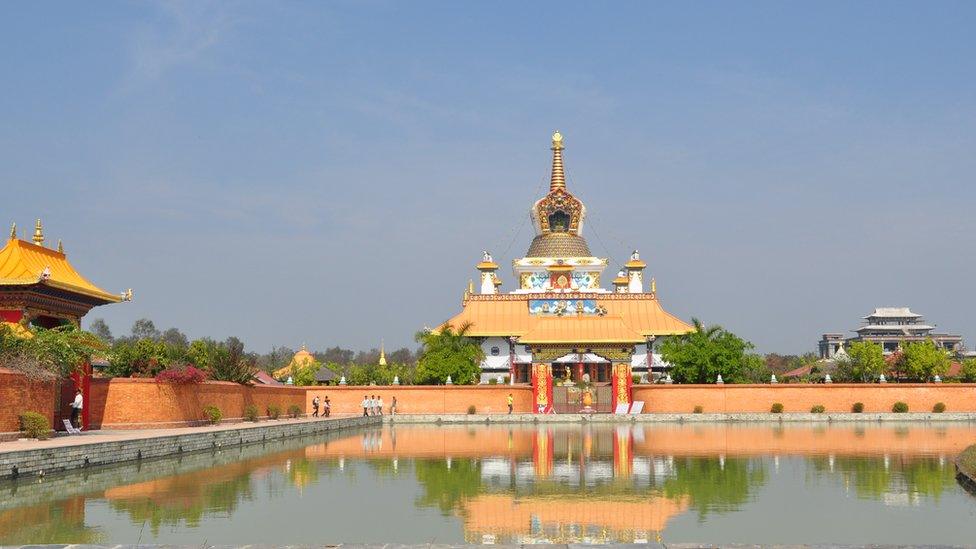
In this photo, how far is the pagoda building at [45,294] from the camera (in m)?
26.0

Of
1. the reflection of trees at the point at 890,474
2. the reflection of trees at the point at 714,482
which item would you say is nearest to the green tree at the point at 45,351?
the reflection of trees at the point at 714,482

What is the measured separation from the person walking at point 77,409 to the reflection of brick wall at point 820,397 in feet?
84.4

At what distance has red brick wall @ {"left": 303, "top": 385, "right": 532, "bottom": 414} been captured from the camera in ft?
150

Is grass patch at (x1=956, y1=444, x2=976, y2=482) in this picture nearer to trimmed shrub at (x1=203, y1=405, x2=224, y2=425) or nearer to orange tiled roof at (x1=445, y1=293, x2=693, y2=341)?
trimmed shrub at (x1=203, y1=405, x2=224, y2=425)

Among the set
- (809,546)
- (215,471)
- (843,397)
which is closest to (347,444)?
(215,471)

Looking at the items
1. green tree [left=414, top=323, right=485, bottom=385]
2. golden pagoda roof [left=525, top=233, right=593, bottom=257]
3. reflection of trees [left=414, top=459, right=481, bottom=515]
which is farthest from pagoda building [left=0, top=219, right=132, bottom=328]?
golden pagoda roof [left=525, top=233, right=593, bottom=257]

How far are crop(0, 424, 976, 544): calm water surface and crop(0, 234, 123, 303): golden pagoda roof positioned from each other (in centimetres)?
642

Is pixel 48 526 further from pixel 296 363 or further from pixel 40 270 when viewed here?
pixel 296 363

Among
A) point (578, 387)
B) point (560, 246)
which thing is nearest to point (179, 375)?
point (578, 387)

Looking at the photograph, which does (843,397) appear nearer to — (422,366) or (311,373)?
(422,366)

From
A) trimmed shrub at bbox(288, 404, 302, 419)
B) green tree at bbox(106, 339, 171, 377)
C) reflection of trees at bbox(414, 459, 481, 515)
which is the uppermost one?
green tree at bbox(106, 339, 171, 377)

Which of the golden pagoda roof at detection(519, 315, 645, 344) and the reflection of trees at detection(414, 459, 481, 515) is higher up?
the golden pagoda roof at detection(519, 315, 645, 344)

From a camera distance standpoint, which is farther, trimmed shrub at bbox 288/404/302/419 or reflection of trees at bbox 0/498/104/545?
trimmed shrub at bbox 288/404/302/419

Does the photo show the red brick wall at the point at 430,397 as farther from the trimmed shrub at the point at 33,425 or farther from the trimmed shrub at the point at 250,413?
the trimmed shrub at the point at 33,425
